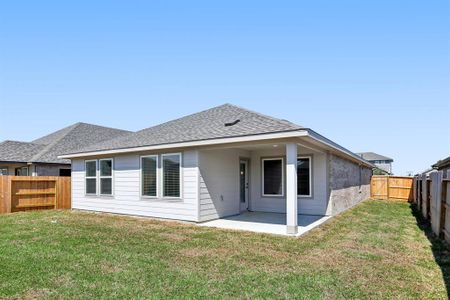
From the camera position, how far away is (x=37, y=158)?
1775 cm

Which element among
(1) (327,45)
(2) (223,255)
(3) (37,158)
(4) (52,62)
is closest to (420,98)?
(1) (327,45)

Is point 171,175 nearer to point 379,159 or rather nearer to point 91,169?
point 91,169

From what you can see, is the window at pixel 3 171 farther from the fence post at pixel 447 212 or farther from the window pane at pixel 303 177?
the fence post at pixel 447 212

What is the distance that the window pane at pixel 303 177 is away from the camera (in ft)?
38.8

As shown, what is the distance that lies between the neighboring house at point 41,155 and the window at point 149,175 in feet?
32.0

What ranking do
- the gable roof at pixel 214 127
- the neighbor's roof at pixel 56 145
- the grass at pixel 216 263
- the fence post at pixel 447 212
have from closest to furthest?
the grass at pixel 216 263, the fence post at pixel 447 212, the gable roof at pixel 214 127, the neighbor's roof at pixel 56 145

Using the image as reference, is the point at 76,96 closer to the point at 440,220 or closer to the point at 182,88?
the point at 182,88

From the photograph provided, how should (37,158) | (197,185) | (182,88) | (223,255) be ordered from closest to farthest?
1. (223,255)
2. (197,185)
3. (182,88)
4. (37,158)

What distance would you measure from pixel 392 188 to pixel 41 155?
2327 centimetres

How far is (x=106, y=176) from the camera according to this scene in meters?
12.9

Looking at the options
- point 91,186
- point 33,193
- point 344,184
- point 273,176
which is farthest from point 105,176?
point 344,184

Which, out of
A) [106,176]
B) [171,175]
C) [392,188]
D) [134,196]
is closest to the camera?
[171,175]

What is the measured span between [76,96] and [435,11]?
50.7ft

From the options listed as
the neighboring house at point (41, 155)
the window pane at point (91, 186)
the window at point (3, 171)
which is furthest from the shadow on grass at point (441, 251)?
the window at point (3, 171)
